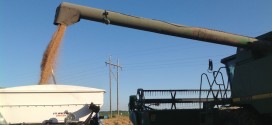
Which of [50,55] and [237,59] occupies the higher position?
[50,55]

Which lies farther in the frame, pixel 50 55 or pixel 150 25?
pixel 50 55

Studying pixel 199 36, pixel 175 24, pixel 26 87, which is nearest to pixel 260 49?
pixel 199 36

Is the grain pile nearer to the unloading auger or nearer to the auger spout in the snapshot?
the unloading auger

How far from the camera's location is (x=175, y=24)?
7.89 meters

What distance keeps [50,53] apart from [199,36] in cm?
329

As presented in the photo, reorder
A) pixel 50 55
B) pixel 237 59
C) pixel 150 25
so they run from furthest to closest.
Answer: pixel 50 55
pixel 237 59
pixel 150 25

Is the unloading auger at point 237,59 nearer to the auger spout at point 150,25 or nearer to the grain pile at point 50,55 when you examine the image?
the auger spout at point 150,25

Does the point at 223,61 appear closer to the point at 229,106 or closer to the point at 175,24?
the point at 229,106

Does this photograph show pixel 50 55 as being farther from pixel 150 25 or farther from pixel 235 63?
pixel 235 63

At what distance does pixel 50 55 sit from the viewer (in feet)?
29.7

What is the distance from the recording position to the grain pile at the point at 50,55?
8.32 metres

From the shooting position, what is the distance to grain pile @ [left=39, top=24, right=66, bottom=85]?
27.3 feet

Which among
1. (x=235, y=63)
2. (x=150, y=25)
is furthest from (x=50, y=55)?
(x=235, y=63)

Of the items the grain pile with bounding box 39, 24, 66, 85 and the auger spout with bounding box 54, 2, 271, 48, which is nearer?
the auger spout with bounding box 54, 2, 271, 48
